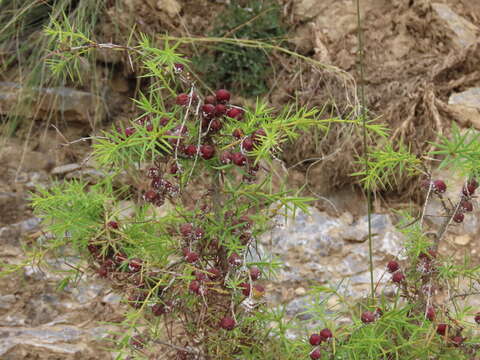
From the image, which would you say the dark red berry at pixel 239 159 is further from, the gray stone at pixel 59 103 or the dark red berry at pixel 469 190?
the gray stone at pixel 59 103

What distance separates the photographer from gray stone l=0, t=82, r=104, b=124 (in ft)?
9.80

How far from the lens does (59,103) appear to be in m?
3.02

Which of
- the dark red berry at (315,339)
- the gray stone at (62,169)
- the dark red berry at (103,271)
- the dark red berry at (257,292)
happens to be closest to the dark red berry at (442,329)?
the dark red berry at (315,339)

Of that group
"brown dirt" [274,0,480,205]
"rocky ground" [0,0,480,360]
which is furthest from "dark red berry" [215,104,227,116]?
"brown dirt" [274,0,480,205]

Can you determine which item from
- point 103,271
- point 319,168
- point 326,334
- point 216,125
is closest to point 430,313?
point 326,334

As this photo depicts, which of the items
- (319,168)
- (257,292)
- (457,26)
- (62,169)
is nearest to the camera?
(257,292)

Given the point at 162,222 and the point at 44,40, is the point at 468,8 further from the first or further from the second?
the point at 162,222

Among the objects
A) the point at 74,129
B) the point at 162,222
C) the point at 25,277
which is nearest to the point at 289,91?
the point at 74,129

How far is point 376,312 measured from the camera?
1285mm

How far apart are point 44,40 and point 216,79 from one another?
84 cm

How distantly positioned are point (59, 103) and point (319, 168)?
1.32 metres

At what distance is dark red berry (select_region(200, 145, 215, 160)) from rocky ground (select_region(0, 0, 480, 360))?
107 cm

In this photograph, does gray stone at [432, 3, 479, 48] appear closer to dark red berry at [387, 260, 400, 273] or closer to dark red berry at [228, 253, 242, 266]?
dark red berry at [387, 260, 400, 273]

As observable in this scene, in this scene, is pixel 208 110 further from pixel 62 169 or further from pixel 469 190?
pixel 62 169
